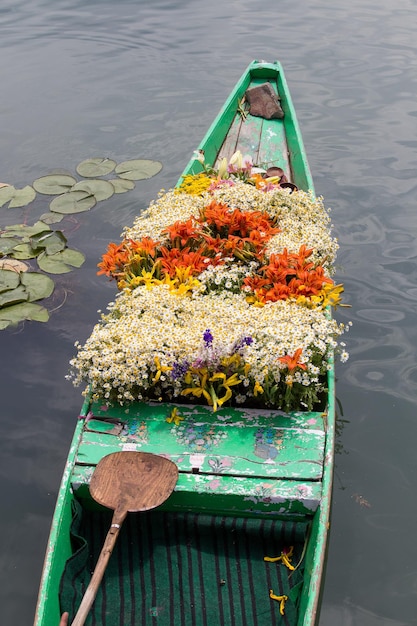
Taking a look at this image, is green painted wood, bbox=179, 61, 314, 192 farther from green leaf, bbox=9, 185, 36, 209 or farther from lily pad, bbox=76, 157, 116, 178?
green leaf, bbox=9, 185, 36, 209

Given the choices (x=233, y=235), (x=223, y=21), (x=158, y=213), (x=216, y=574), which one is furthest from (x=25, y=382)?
(x=223, y=21)

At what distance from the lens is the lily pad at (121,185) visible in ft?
27.1

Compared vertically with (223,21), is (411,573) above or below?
below

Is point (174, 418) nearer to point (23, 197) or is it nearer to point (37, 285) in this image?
point (37, 285)

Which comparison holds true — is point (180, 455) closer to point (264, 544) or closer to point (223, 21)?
point (264, 544)

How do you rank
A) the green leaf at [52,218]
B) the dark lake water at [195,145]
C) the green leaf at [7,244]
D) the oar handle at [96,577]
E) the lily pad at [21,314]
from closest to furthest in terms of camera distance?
the oar handle at [96,577]
the dark lake water at [195,145]
the lily pad at [21,314]
the green leaf at [7,244]
the green leaf at [52,218]

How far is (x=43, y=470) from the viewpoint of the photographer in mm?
4762

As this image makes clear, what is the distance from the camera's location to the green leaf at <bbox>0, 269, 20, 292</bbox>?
635 centimetres

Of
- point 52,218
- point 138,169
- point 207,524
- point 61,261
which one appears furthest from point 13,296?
point 207,524

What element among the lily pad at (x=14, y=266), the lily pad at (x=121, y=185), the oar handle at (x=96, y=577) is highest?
the oar handle at (x=96, y=577)

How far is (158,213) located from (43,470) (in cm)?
237

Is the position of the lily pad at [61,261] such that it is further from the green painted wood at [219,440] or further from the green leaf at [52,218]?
the green painted wood at [219,440]

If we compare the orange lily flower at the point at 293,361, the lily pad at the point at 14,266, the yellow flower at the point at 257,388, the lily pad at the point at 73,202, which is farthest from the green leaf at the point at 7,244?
the orange lily flower at the point at 293,361

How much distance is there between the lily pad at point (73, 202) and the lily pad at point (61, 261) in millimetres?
916
